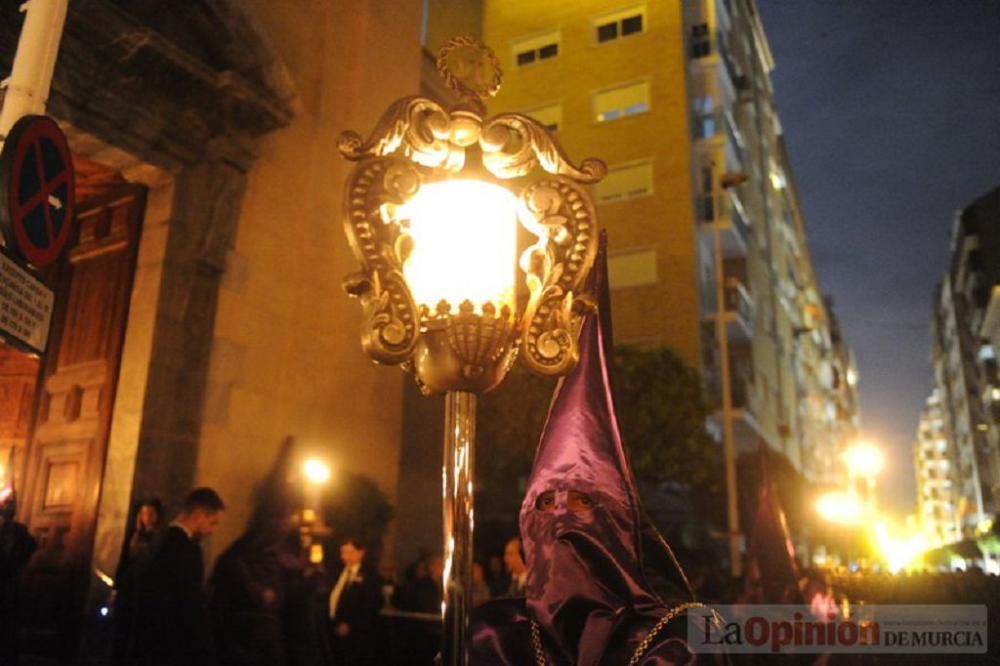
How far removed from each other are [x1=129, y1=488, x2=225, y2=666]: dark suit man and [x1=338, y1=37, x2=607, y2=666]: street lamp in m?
2.57

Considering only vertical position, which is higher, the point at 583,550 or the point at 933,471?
the point at 933,471

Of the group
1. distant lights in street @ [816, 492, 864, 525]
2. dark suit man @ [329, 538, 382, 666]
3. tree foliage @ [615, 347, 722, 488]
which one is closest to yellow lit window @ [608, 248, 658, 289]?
tree foliage @ [615, 347, 722, 488]

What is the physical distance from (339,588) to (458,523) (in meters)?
6.04

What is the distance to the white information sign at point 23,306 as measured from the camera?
11.6 feet

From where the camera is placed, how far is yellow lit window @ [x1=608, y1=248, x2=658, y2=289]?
25.1 m

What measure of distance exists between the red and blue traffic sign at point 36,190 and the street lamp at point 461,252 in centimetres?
156

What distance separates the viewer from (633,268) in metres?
25.4

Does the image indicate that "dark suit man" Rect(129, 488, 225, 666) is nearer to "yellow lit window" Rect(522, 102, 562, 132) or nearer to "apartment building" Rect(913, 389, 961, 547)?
"yellow lit window" Rect(522, 102, 562, 132)

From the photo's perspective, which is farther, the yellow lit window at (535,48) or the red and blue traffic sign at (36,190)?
the yellow lit window at (535,48)

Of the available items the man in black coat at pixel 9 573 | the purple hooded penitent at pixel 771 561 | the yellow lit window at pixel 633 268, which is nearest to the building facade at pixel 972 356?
the yellow lit window at pixel 633 268

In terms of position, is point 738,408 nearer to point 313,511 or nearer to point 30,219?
point 313,511

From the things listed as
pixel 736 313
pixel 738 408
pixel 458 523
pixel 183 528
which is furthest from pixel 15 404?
pixel 738 408

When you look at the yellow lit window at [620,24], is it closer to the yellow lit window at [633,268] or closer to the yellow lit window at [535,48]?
the yellow lit window at [535,48]

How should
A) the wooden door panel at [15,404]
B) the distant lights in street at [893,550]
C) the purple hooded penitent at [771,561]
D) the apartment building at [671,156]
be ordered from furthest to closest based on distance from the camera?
Answer: the apartment building at [671,156] → the distant lights in street at [893,550] → the wooden door panel at [15,404] → the purple hooded penitent at [771,561]
